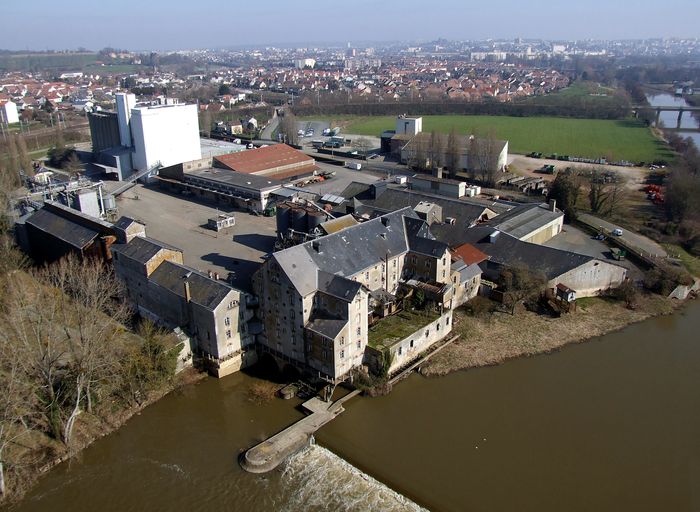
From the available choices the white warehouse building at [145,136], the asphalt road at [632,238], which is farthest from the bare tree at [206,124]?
the asphalt road at [632,238]

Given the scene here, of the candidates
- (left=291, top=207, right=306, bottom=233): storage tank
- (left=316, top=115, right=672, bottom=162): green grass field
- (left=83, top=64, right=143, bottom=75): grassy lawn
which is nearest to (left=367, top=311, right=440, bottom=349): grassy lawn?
(left=291, top=207, right=306, bottom=233): storage tank

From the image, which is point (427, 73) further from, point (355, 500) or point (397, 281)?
point (355, 500)

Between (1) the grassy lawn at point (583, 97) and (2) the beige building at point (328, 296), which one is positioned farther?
(1) the grassy lawn at point (583, 97)

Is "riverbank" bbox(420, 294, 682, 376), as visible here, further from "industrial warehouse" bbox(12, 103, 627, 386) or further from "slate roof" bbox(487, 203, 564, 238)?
"slate roof" bbox(487, 203, 564, 238)

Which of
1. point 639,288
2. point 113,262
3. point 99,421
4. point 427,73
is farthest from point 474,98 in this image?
point 99,421

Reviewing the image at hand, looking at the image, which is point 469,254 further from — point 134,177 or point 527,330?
point 134,177

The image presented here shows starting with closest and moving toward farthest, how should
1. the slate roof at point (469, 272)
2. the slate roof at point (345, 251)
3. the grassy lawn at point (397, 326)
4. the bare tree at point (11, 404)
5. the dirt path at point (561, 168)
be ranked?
the bare tree at point (11, 404) < the slate roof at point (345, 251) < the grassy lawn at point (397, 326) < the slate roof at point (469, 272) < the dirt path at point (561, 168)

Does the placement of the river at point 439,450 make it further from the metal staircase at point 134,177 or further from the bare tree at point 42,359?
the metal staircase at point 134,177
